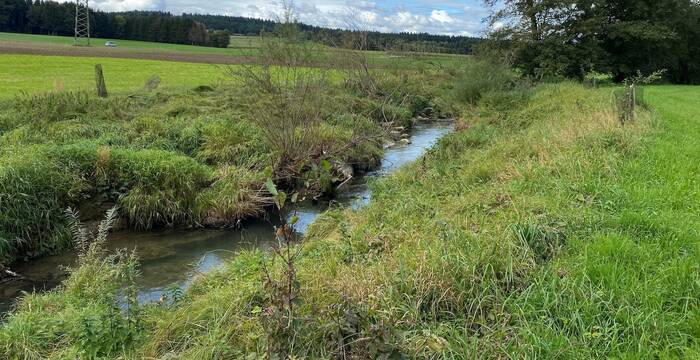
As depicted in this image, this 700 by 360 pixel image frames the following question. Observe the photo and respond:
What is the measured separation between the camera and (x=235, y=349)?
4082 mm

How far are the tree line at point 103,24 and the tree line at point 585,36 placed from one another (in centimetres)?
5379

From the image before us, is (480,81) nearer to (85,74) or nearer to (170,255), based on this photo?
(170,255)

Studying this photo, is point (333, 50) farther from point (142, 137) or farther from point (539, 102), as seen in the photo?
point (142, 137)

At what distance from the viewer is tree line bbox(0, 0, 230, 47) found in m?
78.9

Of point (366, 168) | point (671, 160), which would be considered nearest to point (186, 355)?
point (671, 160)

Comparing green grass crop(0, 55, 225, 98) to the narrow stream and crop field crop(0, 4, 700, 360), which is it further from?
the narrow stream

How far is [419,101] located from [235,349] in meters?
28.3

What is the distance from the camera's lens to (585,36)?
34.6m

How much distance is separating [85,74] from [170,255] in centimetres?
2391

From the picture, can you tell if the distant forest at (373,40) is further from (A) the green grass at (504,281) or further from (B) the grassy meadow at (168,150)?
(A) the green grass at (504,281)

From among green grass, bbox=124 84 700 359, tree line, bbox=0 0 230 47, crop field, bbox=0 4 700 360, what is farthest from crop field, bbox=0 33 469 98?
tree line, bbox=0 0 230 47

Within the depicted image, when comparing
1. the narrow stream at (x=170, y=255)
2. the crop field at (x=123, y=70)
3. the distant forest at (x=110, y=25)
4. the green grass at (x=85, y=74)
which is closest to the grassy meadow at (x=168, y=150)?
the narrow stream at (x=170, y=255)

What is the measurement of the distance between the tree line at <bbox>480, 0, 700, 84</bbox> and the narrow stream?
24.7 meters

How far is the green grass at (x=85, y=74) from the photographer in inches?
878
